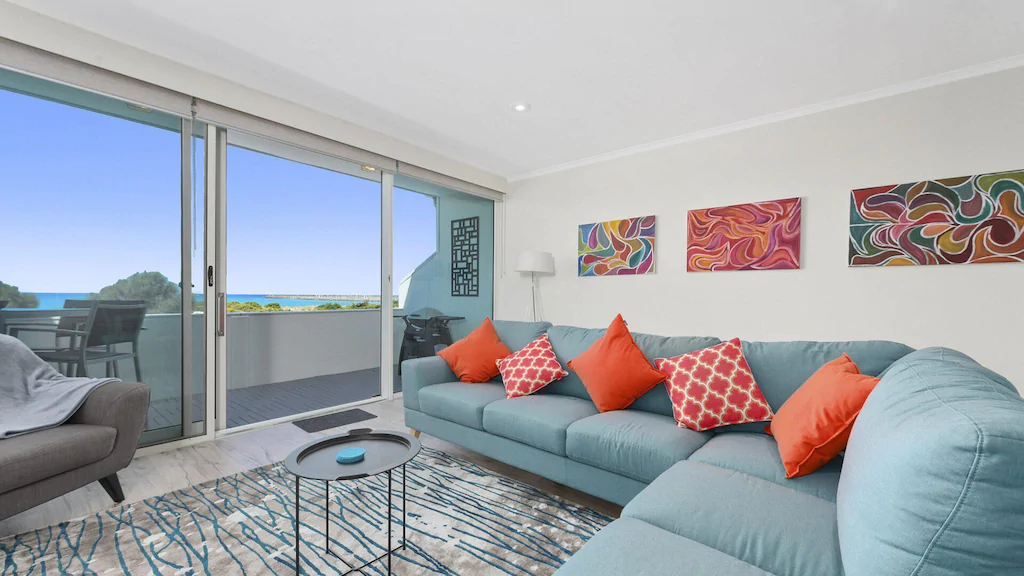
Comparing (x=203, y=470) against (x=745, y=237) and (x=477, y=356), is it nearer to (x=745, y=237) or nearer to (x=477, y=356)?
(x=477, y=356)

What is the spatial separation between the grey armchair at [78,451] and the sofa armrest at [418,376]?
1.35 metres

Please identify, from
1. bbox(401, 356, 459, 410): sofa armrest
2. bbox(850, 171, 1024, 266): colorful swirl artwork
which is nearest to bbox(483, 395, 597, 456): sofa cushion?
bbox(401, 356, 459, 410): sofa armrest

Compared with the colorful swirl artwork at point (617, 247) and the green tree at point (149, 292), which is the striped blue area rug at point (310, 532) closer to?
the green tree at point (149, 292)

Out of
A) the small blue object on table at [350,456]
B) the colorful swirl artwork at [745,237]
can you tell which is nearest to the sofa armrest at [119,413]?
the small blue object on table at [350,456]

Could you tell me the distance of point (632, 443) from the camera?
73.7 inches

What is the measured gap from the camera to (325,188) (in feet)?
12.6

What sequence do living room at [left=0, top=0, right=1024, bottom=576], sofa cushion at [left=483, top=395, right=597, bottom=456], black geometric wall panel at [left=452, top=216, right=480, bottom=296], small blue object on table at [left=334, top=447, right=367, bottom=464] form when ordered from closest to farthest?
1. living room at [left=0, top=0, right=1024, bottom=576]
2. small blue object on table at [left=334, top=447, right=367, bottom=464]
3. sofa cushion at [left=483, top=395, right=597, bottom=456]
4. black geometric wall panel at [left=452, top=216, right=480, bottom=296]

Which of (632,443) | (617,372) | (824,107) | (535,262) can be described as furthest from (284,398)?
(824,107)

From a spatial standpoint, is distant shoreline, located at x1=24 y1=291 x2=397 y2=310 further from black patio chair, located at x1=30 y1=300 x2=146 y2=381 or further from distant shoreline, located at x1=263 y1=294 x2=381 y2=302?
black patio chair, located at x1=30 y1=300 x2=146 y2=381

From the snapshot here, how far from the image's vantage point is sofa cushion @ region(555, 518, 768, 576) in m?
1.01

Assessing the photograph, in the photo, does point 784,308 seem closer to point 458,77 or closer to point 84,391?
point 458,77

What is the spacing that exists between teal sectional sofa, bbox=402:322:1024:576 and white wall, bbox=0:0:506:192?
2.40 m

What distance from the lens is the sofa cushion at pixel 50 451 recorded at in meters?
1.64

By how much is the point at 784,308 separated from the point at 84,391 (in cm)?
438
